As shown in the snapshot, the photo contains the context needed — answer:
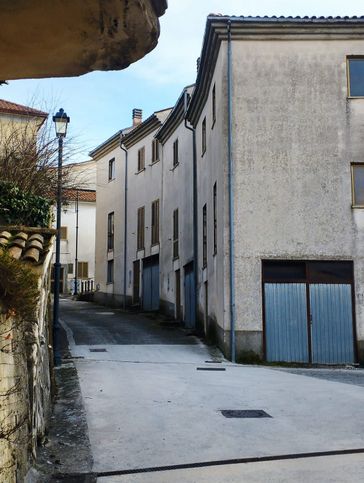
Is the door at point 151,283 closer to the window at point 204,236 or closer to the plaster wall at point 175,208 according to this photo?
the plaster wall at point 175,208

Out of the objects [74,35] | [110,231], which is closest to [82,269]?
[110,231]

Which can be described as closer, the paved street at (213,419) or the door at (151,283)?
the paved street at (213,419)

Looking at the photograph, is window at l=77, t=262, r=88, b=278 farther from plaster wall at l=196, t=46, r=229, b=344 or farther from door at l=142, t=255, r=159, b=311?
plaster wall at l=196, t=46, r=229, b=344

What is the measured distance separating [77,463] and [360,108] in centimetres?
1254

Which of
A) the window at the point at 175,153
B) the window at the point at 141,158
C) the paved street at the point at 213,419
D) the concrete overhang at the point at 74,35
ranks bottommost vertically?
the paved street at the point at 213,419

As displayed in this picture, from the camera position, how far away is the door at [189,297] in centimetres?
2056

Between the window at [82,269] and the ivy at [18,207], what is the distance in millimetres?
31736

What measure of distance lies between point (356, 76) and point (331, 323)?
21.8ft

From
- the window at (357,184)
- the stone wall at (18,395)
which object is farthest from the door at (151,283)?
the stone wall at (18,395)

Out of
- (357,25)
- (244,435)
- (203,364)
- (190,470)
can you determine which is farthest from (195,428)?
(357,25)

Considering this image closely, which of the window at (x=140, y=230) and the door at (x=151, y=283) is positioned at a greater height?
the window at (x=140, y=230)

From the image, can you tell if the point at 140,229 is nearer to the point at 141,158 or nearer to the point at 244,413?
the point at 141,158

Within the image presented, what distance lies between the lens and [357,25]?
15.8 meters

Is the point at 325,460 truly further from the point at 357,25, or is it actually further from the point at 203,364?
the point at 357,25
